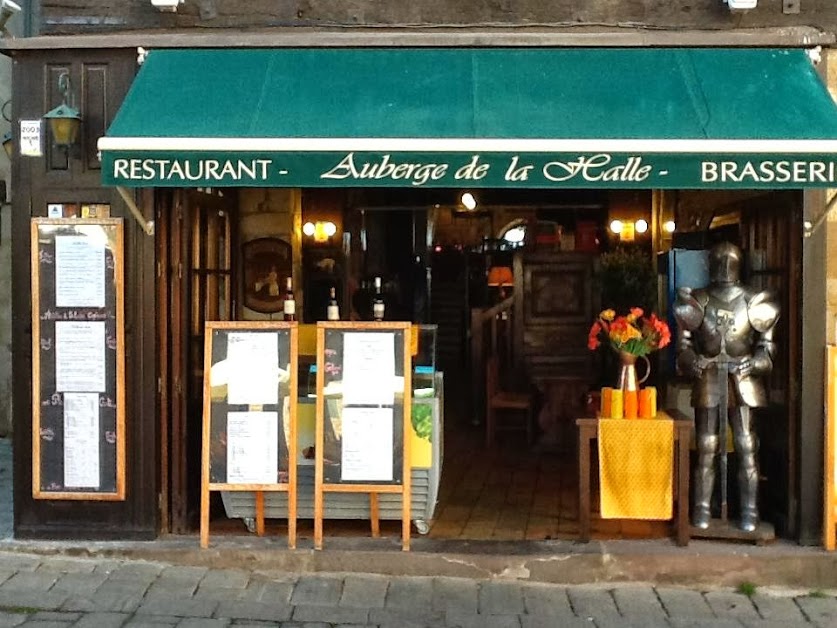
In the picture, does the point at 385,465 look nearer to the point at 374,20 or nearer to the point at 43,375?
the point at 43,375

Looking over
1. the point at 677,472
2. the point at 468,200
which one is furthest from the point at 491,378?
the point at 677,472

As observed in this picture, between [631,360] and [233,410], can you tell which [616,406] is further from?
[233,410]

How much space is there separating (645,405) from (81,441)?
11.7 feet

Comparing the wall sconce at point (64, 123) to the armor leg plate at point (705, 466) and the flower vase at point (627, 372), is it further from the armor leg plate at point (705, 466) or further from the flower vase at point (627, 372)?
the armor leg plate at point (705, 466)

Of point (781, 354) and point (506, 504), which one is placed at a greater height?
point (781, 354)

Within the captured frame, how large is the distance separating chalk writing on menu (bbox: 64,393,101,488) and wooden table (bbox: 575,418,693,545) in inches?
120

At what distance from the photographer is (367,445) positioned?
6.04 m

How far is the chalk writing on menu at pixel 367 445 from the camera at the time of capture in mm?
6031

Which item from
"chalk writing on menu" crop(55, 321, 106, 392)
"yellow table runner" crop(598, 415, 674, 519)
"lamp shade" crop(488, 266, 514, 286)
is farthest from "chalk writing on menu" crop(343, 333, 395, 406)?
"lamp shade" crop(488, 266, 514, 286)

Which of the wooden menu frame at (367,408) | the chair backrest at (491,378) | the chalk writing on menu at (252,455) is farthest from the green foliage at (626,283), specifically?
the chalk writing on menu at (252,455)

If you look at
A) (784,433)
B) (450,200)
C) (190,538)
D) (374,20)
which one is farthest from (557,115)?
(450,200)

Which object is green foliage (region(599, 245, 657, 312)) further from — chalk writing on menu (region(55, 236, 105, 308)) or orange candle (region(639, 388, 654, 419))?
chalk writing on menu (region(55, 236, 105, 308))

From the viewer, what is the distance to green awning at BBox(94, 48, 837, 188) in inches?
211

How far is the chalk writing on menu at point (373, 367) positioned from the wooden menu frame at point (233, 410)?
375 millimetres
